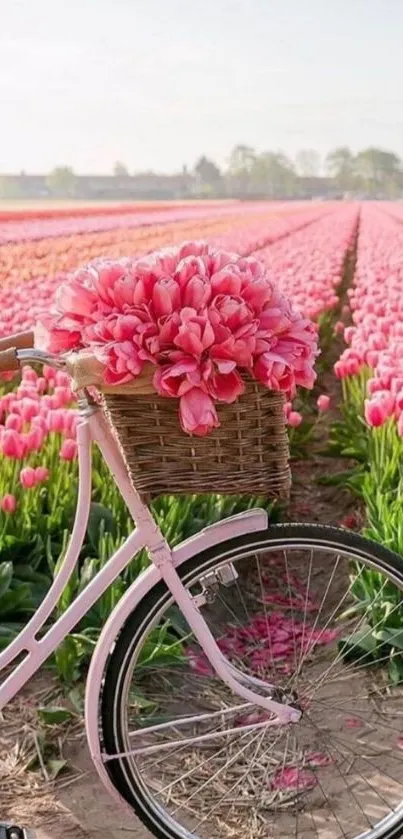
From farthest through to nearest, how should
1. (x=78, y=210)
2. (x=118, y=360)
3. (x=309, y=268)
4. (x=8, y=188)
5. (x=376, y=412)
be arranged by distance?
(x=78, y=210)
(x=309, y=268)
(x=8, y=188)
(x=376, y=412)
(x=118, y=360)

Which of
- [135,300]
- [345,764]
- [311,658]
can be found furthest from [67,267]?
[135,300]

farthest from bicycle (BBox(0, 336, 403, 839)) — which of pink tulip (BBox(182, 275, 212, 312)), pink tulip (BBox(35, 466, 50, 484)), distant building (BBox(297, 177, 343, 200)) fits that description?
distant building (BBox(297, 177, 343, 200))

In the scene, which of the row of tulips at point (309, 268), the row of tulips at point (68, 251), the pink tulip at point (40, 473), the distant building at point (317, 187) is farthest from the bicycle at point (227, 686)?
the distant building at point (317, 187)

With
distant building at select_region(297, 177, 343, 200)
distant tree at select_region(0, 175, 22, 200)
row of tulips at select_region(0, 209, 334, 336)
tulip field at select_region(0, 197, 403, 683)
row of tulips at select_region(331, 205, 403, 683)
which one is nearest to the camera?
row of tulips at select_region(331, 205, 403, 683)

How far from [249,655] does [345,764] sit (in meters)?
0.60

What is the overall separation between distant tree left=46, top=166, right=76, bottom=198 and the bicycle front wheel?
3.86 metres

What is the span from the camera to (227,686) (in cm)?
263

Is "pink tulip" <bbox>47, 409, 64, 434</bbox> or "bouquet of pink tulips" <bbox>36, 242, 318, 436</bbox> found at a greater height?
"bouquet of pink tulips" <bbox>36, 242, 318, 436</bbox>

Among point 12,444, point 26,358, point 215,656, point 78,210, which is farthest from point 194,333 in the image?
point 78,210

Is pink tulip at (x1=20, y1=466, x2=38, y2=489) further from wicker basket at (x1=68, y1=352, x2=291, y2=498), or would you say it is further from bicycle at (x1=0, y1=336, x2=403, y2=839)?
wicker basket at (x1=68, y1=352, x2=291, y2=498)

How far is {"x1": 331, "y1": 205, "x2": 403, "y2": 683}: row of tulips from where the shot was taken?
2830 mm

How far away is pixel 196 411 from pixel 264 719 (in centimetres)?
123

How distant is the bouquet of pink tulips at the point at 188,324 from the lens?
5.37ft

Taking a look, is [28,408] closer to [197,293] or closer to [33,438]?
[33,438]
